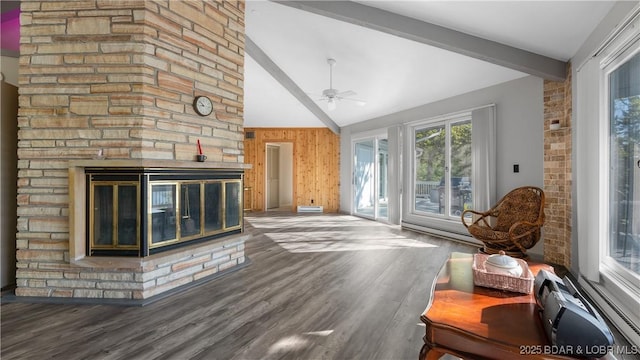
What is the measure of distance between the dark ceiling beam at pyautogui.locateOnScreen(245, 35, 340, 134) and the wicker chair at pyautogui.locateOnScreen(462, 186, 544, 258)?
4.21 m

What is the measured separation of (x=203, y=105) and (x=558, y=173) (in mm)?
4233

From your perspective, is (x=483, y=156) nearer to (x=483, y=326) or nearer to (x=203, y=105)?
(x=483, y=326)

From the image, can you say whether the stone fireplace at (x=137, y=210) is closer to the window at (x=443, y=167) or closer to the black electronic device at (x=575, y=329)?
the black electronic device at (x=575, y=329)

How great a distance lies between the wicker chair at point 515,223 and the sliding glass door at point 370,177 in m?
2.89

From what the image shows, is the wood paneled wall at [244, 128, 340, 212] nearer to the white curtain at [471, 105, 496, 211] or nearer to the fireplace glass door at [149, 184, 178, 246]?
the white curtain at [471, 105, 496, 211]

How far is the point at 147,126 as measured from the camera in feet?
8.51

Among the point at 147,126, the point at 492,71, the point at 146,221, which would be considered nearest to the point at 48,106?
the point at 147,126

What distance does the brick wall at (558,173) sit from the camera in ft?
11.3

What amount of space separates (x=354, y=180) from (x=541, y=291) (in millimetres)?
6451

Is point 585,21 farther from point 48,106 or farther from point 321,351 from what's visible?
point 48,106

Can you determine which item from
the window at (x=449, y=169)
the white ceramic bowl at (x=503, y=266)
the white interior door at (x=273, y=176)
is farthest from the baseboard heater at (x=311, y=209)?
the white ceramic bowl at (x=503, y=266)

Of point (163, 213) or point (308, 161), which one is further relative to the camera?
point (308, 161)

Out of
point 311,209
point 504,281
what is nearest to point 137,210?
point 504,281

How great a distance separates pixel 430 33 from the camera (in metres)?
3.27
